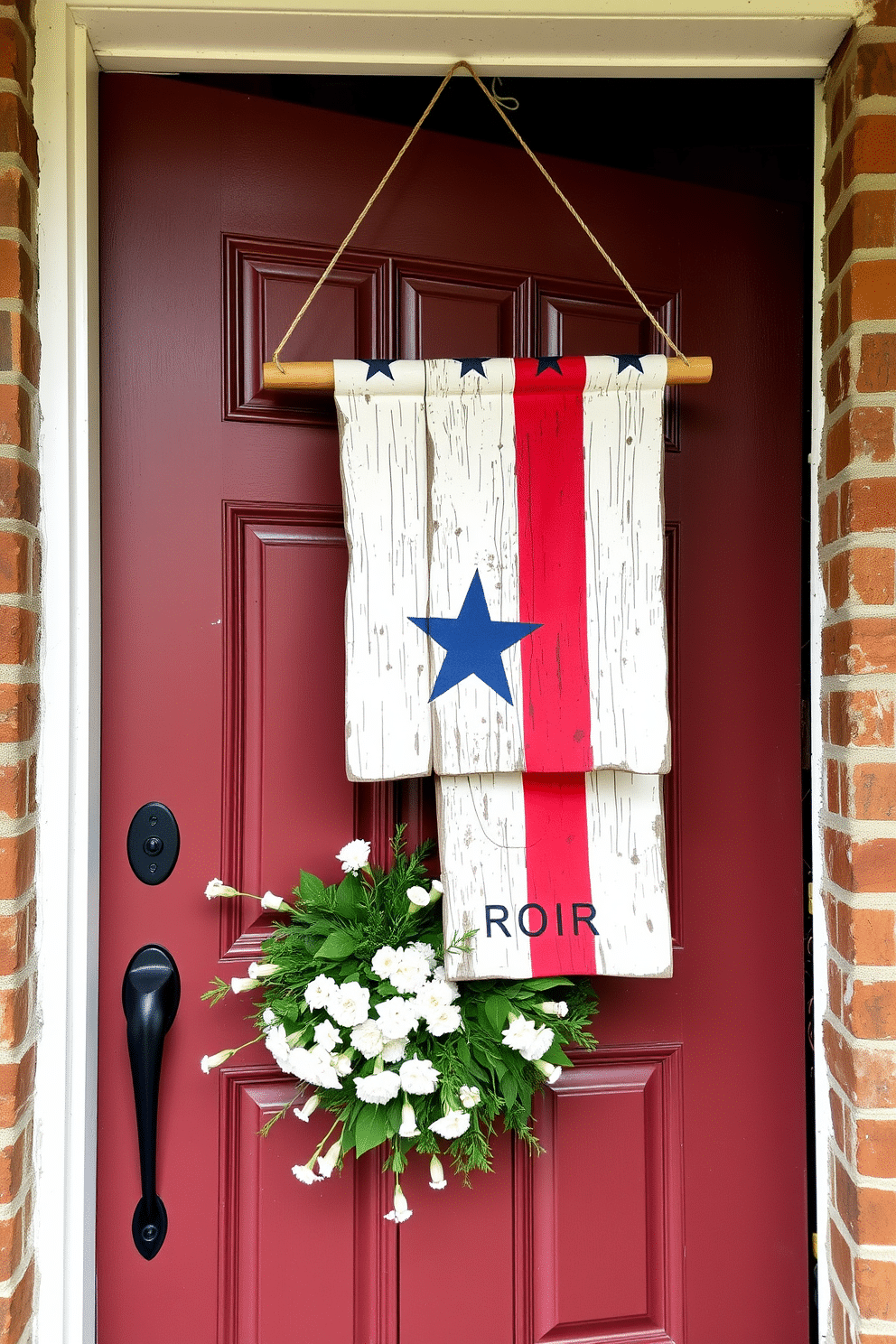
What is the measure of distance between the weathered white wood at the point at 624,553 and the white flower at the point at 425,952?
0.36m

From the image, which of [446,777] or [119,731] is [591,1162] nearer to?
[446,777]

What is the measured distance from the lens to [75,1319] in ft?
3.59

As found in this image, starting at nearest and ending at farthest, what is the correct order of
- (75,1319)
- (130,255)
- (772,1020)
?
(75,1319)
(130,255)
(772,1020)

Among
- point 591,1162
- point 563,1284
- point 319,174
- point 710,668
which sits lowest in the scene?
point 563,1284

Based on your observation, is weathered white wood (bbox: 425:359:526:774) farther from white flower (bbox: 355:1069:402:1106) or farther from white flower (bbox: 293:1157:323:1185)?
white flower (bbox: 293:1157:323:1185)

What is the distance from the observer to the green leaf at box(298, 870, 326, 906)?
1133 millimetres

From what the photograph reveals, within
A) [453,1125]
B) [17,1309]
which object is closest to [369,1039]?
[453,1125]

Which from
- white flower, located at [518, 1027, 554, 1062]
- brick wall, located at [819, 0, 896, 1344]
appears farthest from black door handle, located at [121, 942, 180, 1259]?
brick wall, located at [819, 0, 896, 1344]

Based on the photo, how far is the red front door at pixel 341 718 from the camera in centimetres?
119

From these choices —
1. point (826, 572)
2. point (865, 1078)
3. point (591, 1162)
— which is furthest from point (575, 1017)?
point (826, 572)

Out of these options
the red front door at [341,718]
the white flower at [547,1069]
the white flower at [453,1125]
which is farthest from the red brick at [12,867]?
the white flower at [547,1069]

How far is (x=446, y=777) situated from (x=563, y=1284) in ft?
2.67

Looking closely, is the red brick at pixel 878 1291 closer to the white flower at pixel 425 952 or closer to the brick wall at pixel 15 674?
the white flower at pixel 425 952

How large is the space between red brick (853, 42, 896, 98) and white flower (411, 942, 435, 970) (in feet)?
4.23
